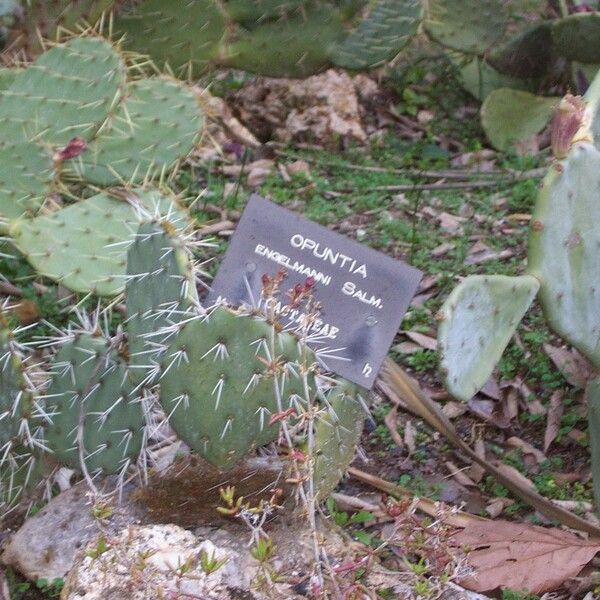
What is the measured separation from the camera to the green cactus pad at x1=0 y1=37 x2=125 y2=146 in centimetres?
311

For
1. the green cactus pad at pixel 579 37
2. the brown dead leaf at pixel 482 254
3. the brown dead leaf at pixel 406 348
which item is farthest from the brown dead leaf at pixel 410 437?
the green cactus pad at pixel 579 37

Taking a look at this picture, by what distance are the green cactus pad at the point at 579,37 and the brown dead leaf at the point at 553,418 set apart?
1.89 meters

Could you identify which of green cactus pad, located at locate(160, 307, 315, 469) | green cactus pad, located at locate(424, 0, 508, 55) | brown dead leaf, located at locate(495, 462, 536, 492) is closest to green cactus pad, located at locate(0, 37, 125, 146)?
green cactus pad, located at locate(160, 307, 315, 469)

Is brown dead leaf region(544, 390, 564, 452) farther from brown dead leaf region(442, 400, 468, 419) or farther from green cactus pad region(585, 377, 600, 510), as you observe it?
green cactus pad region(585, 377, 600, 510)

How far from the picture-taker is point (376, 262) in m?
2.22

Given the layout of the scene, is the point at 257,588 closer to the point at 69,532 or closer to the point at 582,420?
the point at 69,532

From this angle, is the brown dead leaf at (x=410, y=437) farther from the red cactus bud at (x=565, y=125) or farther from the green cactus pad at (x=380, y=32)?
the green cactus pad at (x=380, y=32)

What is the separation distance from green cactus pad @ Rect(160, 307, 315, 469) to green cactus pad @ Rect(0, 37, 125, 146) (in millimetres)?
1336

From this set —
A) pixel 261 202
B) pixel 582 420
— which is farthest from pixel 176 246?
pixel 582 420

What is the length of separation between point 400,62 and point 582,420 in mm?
2808

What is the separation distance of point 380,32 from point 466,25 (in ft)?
2.38

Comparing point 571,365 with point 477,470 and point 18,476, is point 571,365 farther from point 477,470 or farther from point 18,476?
point 18,476

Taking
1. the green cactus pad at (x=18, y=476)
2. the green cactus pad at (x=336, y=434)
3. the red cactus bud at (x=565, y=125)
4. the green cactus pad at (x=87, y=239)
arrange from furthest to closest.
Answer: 1. the green cactus pad at (x=87, y=239)
2. the green cactus pad at (x=18, y=476)
3. the red cactus bud at (x=565, y=125)
4. the green cactus pad at (x=336, y=434)

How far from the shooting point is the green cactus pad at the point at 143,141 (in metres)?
3.23
